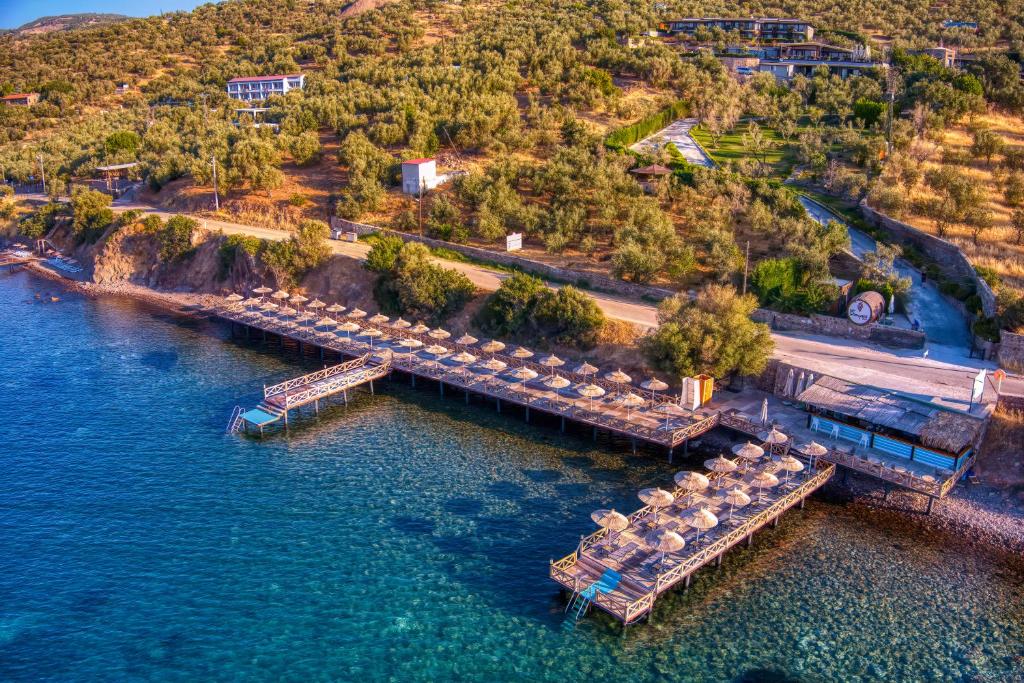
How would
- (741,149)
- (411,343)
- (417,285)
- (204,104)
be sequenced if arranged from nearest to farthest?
(411,343) → (417,285) → (741,149) → (204,104)

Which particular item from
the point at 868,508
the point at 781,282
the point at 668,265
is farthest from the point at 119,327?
the point at 868,508

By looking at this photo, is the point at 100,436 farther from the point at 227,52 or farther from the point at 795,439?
the point at 227,52

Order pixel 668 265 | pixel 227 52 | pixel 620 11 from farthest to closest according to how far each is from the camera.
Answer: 1. pixel 227 52
2. pixel 620 11
3. pixel 668 265

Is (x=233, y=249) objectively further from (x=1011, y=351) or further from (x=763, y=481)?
(x=1011, y=351)

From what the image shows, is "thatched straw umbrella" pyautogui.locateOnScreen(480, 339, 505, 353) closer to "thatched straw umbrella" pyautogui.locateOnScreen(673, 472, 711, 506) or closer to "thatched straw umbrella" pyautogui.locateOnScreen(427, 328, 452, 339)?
"thatched straw umbrella" pyautogui.locateOnScreen(427, 328, 452, 339)

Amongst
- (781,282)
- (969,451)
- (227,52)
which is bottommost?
(969,451)

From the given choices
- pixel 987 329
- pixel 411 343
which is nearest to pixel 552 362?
pixel 411 343

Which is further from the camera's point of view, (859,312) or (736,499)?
(859,312)
